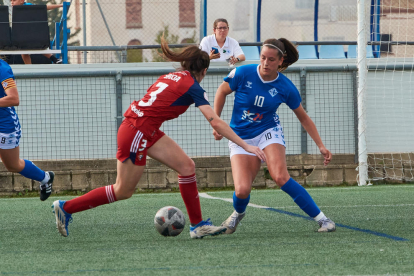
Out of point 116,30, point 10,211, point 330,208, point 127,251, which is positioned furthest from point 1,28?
point 116,30

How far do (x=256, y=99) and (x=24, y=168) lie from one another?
283cm

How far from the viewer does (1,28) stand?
1112 cm

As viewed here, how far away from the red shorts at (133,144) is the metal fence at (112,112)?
17.4ft

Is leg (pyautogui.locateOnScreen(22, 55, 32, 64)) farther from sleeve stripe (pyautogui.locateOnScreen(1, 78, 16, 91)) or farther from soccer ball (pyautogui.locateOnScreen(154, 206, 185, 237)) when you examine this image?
soccer ball (pyautogui.locateOnScreen(154, 206, 185, 237))

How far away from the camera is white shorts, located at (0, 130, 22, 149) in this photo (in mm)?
6209

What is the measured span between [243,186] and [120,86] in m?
5.25

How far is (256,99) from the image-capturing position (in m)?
5.36

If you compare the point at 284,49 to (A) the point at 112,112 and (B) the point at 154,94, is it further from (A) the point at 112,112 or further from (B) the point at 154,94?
(A) the point at 112,112

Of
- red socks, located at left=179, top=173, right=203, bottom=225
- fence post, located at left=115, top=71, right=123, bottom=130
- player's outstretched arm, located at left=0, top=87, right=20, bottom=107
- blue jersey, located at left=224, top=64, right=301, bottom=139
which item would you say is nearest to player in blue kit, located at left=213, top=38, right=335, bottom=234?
blue jersey, located at left=224, top=64, right=301, bottom=139

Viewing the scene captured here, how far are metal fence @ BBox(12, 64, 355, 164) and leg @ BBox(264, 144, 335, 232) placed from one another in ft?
15.9

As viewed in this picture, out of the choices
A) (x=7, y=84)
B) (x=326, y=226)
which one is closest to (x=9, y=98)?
(x=7, y=84)

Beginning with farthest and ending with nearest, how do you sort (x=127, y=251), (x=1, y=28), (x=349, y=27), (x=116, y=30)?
(x=116, y=30)
(x=349, y=27)
(x=1, y=28)
(x=127, y=251)

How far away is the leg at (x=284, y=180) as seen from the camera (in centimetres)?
532

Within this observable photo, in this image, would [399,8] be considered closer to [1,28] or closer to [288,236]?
[1,28]
